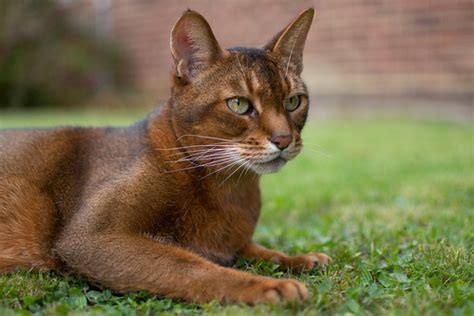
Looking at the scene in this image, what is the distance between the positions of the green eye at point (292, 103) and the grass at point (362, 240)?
34 centimetres

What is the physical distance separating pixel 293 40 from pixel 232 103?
0.65 meters

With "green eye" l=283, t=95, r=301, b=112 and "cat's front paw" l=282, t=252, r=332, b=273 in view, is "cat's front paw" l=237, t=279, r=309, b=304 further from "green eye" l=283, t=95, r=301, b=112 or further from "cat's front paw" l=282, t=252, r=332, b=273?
"green eye" l=283, t=95, r=301, b=112

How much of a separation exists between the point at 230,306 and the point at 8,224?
3.87 feet

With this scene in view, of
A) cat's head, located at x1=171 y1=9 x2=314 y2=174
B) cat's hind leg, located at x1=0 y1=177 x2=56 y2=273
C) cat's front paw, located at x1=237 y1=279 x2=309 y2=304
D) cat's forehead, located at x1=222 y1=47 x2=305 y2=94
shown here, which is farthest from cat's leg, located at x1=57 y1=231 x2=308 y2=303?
cat's forehead, located at x1=222 y1=47 x2=305 y2=94

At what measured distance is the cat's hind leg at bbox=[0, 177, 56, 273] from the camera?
8.89ft

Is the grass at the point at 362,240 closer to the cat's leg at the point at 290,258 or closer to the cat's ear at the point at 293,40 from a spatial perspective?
the cat's leg at the point at 290,258

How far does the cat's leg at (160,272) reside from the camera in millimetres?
2254

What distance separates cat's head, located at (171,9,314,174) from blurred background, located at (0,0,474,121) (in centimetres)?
725

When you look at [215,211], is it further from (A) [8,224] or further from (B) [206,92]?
(A) [8,224]

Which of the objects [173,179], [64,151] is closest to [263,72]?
[173,179]

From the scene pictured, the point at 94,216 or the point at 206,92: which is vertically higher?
the point at 206,92

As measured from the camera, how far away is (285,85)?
2.92m

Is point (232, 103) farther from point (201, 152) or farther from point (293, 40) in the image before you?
point (293, 40)

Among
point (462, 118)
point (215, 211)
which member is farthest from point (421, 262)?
point (462, 118)
